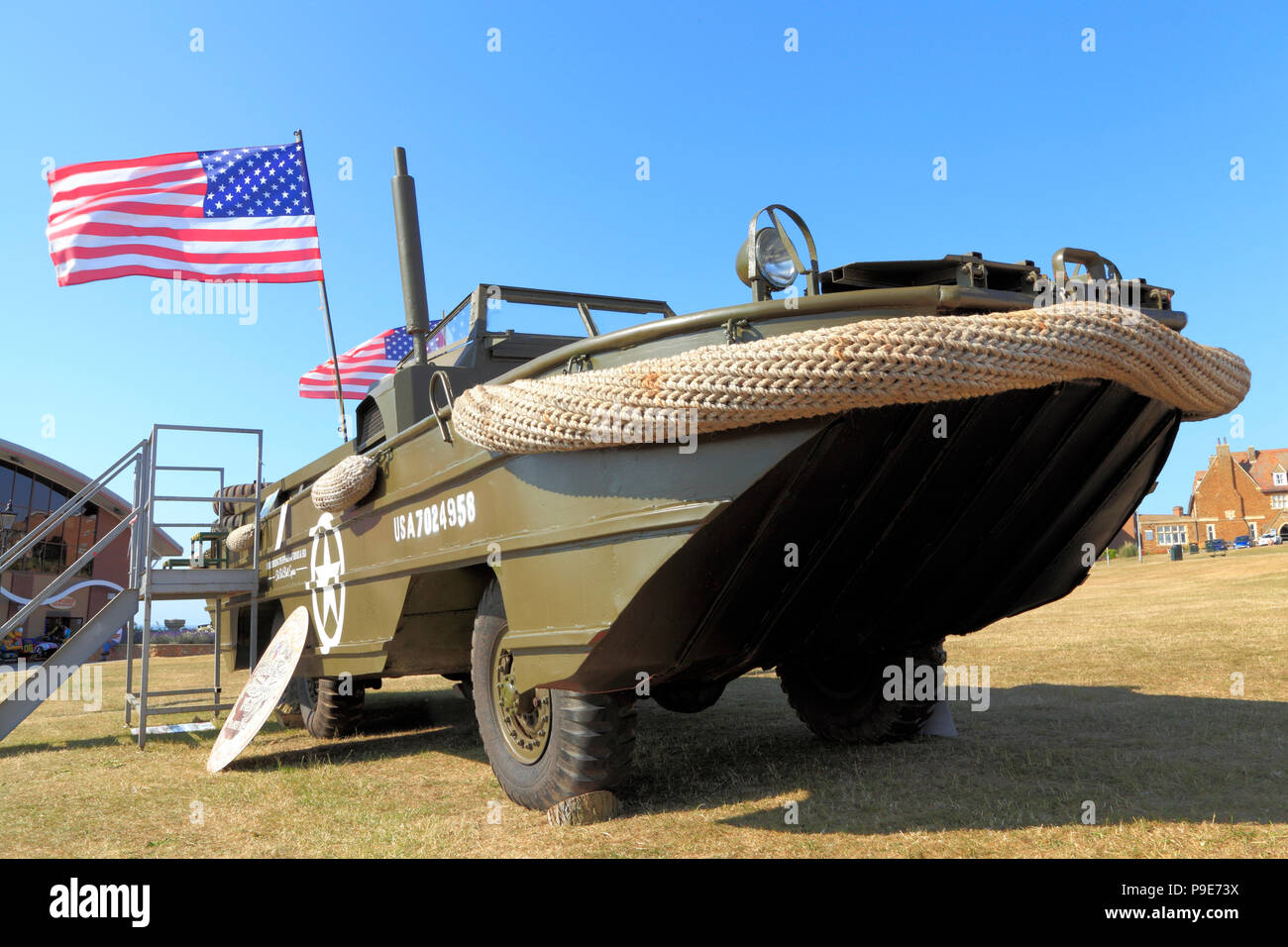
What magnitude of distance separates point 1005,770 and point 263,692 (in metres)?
4.13

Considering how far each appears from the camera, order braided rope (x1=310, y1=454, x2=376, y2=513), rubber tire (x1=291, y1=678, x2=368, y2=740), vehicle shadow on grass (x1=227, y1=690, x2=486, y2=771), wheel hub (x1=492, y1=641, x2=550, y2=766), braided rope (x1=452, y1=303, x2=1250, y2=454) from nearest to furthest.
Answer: braided rope (x1=452, y1=303, x2=1250, y2=454)
wheel hub (x1=492, y1=641, x2=550, y2=766)
braided rope (x1=310, y1=454, x2=376, y2=513)
vehicle shadow on grass (x1=227, y1=690, x2=486, y2=771)
rubber tire (x1=291, y1=678, x2=368, y2=740)

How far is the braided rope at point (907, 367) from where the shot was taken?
2643mm

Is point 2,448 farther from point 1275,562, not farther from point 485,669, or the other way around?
point 1275,562

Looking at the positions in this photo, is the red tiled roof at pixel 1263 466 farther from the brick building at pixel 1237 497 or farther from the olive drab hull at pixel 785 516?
the olive drab hull at pixel 785 516

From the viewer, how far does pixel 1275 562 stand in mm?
18594

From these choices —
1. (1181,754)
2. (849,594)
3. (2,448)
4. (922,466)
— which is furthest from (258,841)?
(2,448)

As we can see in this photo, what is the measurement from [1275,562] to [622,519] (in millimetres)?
19911

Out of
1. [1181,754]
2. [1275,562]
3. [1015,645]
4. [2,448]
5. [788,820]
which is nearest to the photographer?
[788,820]

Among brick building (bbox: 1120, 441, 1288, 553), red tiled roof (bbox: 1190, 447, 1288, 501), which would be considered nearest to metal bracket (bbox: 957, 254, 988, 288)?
brick building (bbox: 1120, 441, 1288, 553)

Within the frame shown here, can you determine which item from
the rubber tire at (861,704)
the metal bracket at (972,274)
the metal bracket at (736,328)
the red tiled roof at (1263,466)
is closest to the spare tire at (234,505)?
the rubber tire at (861,704)

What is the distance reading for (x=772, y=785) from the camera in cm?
402

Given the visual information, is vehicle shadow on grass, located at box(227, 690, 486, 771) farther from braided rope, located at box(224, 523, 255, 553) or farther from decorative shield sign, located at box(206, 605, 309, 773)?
braided rope, located at box(224, 523, 255, 553)

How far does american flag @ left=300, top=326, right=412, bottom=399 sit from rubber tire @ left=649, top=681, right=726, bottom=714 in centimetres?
701

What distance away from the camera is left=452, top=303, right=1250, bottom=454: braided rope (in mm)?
2643
